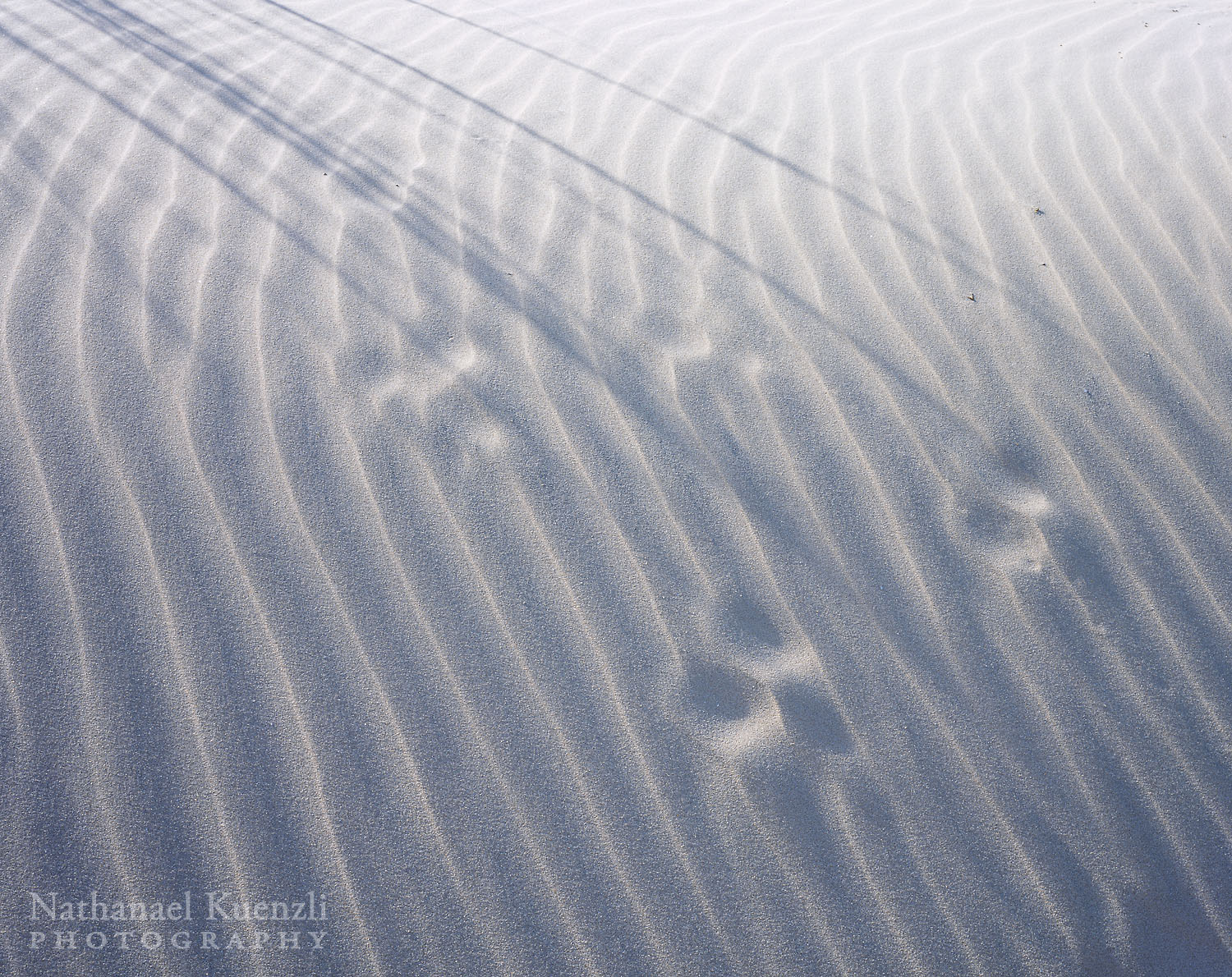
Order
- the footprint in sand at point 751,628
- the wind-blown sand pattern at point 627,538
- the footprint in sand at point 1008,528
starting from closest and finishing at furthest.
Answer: the wind-blown sand pattern at point 627,538, the footprint in sand at point 751,628, the footprint in sand at point 1008,528

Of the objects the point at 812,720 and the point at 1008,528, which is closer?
the point at 812,720

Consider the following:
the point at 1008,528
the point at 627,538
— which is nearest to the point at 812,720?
the point at 627,538

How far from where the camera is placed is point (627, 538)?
1896 mm

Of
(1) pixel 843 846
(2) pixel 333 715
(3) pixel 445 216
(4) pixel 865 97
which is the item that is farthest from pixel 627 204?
(1) pixel 843 846

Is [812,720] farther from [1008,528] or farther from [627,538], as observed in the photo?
[1008,528]

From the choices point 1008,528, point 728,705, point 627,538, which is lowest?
point 728,705

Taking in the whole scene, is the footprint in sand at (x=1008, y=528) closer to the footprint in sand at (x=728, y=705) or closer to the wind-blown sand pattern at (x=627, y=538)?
the wind-blown sand pattern at (x=627, y=538)

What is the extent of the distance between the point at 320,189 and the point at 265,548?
1521mm

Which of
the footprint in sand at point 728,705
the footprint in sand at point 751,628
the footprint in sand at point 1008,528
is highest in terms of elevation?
the footprint in sand at point 1008,528

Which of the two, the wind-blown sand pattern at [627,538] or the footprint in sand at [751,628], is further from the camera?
the footprint in sand at [751,628]

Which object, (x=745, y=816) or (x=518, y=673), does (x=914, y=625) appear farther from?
(x=518, y=673)

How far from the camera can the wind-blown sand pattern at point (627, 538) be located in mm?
1483

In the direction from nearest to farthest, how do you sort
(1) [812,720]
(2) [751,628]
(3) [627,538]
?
(1) [812,720], (2) [751,628], (3) [627,538]

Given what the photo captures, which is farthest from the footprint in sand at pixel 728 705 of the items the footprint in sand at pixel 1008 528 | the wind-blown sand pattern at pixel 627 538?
the footprint in sand at pixel 1008 528
